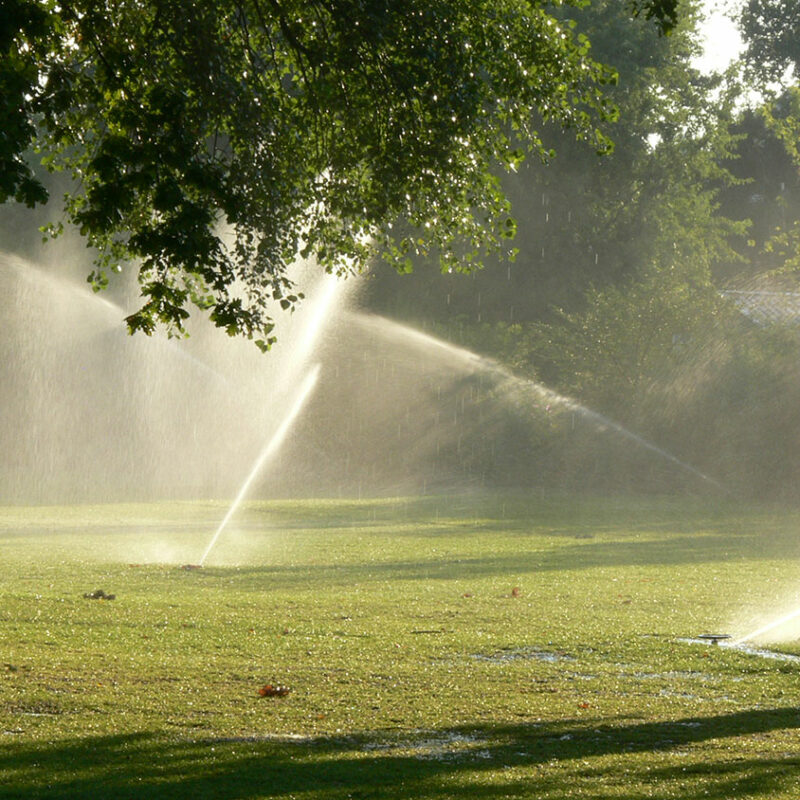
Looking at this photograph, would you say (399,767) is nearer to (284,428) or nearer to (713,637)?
(713,637)

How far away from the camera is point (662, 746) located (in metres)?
8.28

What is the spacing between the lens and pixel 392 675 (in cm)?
1080

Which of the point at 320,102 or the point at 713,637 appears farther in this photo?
the point at 713,637

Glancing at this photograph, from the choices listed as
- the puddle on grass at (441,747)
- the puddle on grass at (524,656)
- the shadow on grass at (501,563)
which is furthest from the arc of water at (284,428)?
the puddle on grass at (441,747)

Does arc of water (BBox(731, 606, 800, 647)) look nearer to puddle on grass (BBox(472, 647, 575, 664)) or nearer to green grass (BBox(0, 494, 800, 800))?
green grass (BBox(0, 494, 800, 800))

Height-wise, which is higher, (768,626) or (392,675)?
(768,626)

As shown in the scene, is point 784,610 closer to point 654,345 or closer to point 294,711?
point 294,711

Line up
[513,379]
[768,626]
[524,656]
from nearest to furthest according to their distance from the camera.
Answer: [524,656] < [768,626] < [513,379]

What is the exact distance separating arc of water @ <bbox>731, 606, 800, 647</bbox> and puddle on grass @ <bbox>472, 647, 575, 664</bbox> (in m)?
1.78

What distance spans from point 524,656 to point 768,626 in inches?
141

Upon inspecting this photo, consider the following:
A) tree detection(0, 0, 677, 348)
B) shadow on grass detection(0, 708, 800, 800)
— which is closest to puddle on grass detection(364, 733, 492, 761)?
shadow on grass detection(0, 708, 800, 800)

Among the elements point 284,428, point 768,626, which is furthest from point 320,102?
point 284,428

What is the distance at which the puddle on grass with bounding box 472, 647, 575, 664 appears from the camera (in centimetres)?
1175

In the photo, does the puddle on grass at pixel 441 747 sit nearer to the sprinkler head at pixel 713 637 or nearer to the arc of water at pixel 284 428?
the sprinkler head at pixel 713 637
